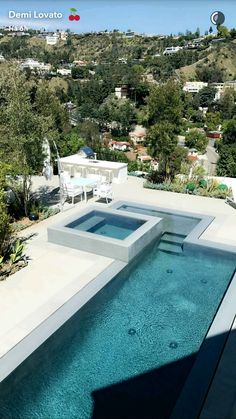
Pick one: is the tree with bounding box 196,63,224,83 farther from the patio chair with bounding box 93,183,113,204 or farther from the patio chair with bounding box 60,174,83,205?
the patio chair with bounding box 60,174,83,205

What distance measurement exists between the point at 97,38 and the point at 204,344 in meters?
165

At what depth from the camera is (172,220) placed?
11.5 meters

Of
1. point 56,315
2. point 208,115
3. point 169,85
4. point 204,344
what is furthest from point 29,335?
point 208,115

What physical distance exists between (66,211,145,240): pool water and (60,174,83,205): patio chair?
164 centimetres

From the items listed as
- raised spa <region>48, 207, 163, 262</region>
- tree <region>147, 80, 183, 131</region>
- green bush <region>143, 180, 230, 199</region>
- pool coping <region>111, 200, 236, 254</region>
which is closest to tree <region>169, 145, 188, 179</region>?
green bush <region>143, 180, 230, 199</region>

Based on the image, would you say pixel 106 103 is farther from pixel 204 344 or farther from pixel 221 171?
pixel 204 344

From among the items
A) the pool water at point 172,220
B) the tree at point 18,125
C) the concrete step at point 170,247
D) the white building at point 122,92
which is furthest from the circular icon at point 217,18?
the concrete step at point 170,247

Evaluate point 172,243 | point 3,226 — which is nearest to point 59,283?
point 3,226

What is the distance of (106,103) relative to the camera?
7575 centimetres

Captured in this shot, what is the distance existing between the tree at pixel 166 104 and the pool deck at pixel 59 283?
370 centimetres

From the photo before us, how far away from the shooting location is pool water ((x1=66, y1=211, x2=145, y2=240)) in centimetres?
999

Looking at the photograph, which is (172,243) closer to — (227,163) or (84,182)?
(84,182)

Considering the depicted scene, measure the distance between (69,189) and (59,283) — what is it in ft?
18.1

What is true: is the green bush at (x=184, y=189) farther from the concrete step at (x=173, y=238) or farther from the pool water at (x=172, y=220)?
the concrete step at (x=173, y=238)
